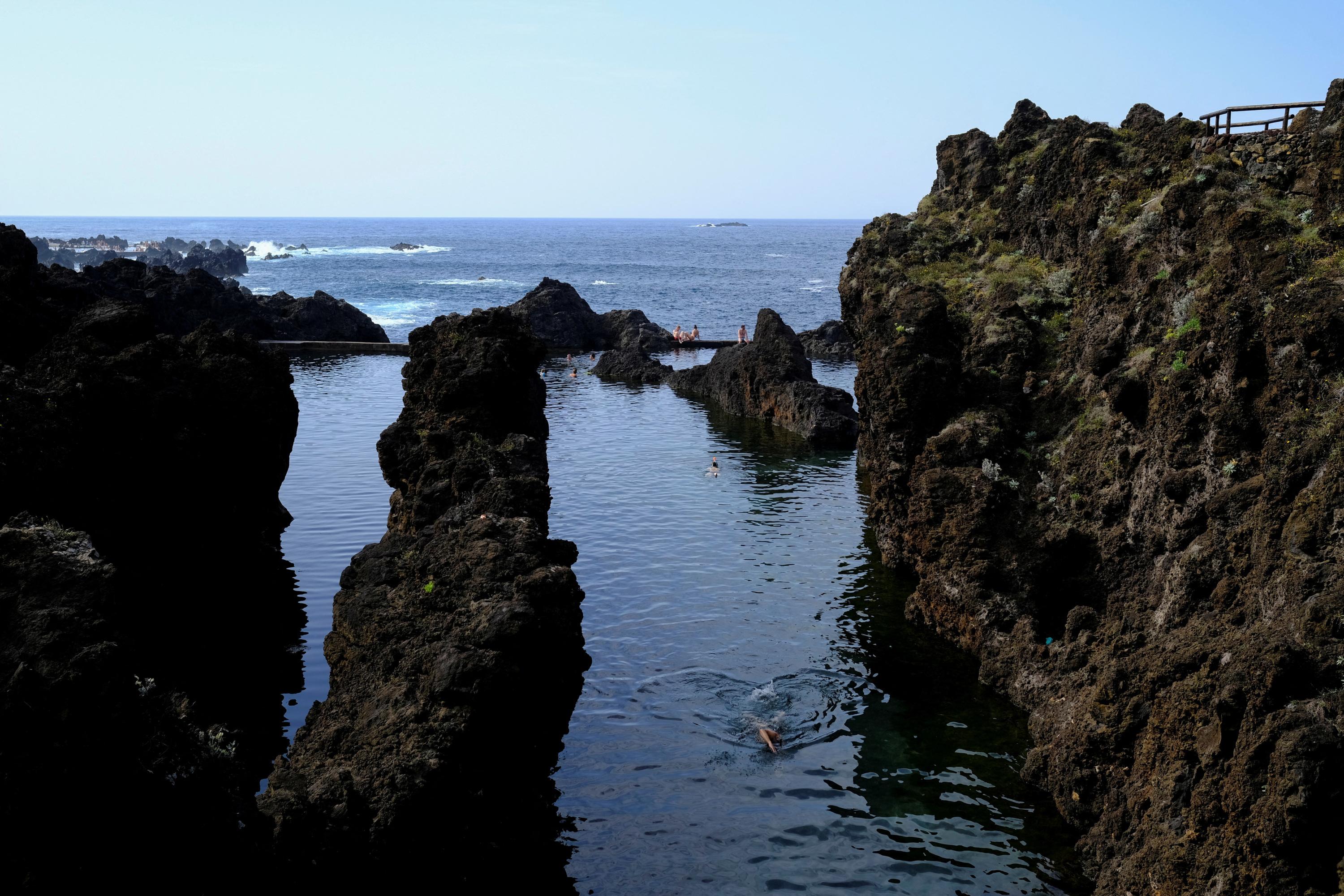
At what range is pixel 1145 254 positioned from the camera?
24391 millimetres

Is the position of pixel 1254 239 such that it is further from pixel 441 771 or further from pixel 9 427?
pixel 9 427

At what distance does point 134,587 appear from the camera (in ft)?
63.6

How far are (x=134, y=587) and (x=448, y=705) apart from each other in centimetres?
924

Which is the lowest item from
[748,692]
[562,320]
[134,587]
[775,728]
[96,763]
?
[775,728]

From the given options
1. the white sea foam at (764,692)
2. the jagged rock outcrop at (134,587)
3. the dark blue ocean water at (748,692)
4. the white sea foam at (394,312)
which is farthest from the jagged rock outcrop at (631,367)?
the white sea foam at (764,692)

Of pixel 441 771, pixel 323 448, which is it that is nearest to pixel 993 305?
pixel 441 771

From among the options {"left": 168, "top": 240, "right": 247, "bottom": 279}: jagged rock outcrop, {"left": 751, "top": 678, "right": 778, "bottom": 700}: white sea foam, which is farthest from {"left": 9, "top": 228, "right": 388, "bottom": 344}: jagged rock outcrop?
{"left": 168, "top": 240, "right": 247, "bottom": 279}: jagged rock outcrop

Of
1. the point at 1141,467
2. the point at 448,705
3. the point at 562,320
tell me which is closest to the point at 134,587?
the point at 448,705

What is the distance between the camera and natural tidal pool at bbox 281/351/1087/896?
639 inches

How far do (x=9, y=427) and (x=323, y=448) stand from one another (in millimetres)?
28090

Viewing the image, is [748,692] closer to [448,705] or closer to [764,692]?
[764,692]

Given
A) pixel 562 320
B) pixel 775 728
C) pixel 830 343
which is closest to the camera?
pixel 775 728

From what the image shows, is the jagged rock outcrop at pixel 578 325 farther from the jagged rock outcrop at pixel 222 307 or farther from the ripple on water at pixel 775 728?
the ripple on water at pixel 775 728

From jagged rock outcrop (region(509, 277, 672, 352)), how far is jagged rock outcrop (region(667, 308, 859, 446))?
20928mm
